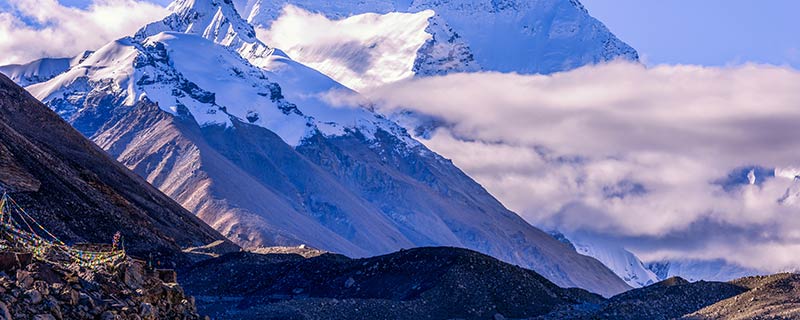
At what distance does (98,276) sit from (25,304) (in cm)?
246

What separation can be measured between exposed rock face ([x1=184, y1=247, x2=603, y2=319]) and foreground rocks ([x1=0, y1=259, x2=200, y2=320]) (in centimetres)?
2563

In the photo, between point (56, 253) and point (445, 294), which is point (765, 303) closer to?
point (445, 294)

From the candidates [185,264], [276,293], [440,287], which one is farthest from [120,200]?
[440,287]

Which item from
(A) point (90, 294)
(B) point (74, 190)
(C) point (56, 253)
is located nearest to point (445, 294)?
(C) point (56, 253)

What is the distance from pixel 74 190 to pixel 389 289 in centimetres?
4176

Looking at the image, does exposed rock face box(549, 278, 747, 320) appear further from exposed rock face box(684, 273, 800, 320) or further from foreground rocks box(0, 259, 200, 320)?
foreground rocks box(0, 259, 200, 320)

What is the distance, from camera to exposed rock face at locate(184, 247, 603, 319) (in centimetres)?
5847

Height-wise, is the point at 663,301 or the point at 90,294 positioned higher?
the point at 663,301

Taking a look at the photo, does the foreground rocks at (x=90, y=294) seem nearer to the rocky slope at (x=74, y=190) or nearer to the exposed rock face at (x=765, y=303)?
the exposed rock face at (x=765, y=303)

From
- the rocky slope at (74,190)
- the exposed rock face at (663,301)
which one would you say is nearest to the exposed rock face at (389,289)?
the exposed rock face at (663,301)

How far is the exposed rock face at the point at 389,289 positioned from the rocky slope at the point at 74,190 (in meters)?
16.0

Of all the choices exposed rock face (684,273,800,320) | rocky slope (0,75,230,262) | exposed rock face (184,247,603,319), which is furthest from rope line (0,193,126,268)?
rocky slope (0,75,230,262)

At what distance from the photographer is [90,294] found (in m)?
27.4

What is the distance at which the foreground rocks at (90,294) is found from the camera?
25891 millimetres
